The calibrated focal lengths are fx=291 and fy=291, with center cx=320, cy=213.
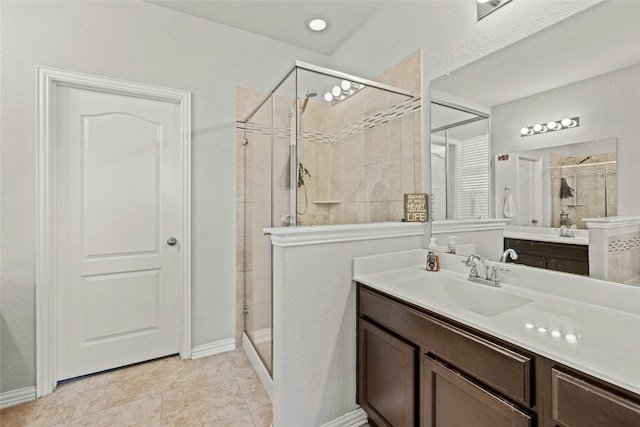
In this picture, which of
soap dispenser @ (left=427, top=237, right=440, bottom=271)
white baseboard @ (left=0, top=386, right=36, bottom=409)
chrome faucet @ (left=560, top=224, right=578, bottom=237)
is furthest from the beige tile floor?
chrome faucet @ (left=560, top=224, right=578, bottom=237)

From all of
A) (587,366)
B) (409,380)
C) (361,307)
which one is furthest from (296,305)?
(587,366)

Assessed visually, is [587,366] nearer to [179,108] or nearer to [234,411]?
→ [234,411]

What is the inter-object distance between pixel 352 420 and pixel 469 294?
0.94 m

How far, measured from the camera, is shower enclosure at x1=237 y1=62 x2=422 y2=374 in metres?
1.95

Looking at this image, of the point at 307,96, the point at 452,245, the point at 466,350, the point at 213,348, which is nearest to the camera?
the point at 466,350

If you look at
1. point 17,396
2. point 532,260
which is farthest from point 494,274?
point 17,396

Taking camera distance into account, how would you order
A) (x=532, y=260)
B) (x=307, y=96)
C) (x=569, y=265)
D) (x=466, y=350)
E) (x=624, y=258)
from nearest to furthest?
(x=466, y=350), (x=624, y=258), (x=569, y=265), (x=532, y=260), (x=307, y=96)

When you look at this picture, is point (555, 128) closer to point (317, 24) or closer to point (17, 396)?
point (317, 24)

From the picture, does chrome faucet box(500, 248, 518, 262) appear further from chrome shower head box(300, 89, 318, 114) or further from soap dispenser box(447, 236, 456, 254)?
chrome shower head box(300, 89, 318, 114)

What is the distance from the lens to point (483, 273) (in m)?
1.50

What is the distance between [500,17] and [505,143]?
25.0 inches

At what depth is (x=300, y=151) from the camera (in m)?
2.09

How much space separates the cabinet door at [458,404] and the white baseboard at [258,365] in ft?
3.25

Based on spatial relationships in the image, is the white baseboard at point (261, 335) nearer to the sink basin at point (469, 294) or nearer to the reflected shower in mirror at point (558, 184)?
the sink basin at point (469, 294)
